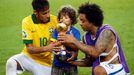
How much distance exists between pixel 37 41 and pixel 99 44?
1307 millimetres

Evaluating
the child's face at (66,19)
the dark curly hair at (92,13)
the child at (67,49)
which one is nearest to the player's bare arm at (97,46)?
the dark curly hair at (92,13)

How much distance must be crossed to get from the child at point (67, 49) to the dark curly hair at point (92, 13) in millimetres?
282

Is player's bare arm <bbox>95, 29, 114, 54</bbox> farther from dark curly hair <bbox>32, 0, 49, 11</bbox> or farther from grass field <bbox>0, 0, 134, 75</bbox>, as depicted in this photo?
grass field <bbox>0, 0, 134, 75</bbox>

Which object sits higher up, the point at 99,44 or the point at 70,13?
the point at 70,13

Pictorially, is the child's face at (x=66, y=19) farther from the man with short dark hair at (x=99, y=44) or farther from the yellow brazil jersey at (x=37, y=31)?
the yellow brazil jersey at (x=37, y=31)

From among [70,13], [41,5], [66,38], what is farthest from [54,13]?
[66,38]

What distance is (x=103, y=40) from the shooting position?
16.4 ft

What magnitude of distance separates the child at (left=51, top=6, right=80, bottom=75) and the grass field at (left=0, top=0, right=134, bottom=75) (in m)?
2.20

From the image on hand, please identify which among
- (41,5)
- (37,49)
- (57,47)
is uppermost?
(41,5)

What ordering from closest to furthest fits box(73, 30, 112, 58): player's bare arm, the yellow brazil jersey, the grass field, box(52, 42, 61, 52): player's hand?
1. box(73, 30, 112, 58): player's bare arm
2. box(52, 42, 61, 52): player's hand
3. the yellow brazil jersey
4. the grass field

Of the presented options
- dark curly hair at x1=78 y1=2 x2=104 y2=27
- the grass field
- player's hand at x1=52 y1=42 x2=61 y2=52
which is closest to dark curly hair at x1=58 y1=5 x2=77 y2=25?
dark curly hair at x1=78 y1=2 x2=104 y2=27

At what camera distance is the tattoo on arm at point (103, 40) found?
5.00 meters

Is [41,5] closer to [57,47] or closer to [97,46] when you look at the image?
[57,47]

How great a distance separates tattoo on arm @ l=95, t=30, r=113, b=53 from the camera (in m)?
5.00
